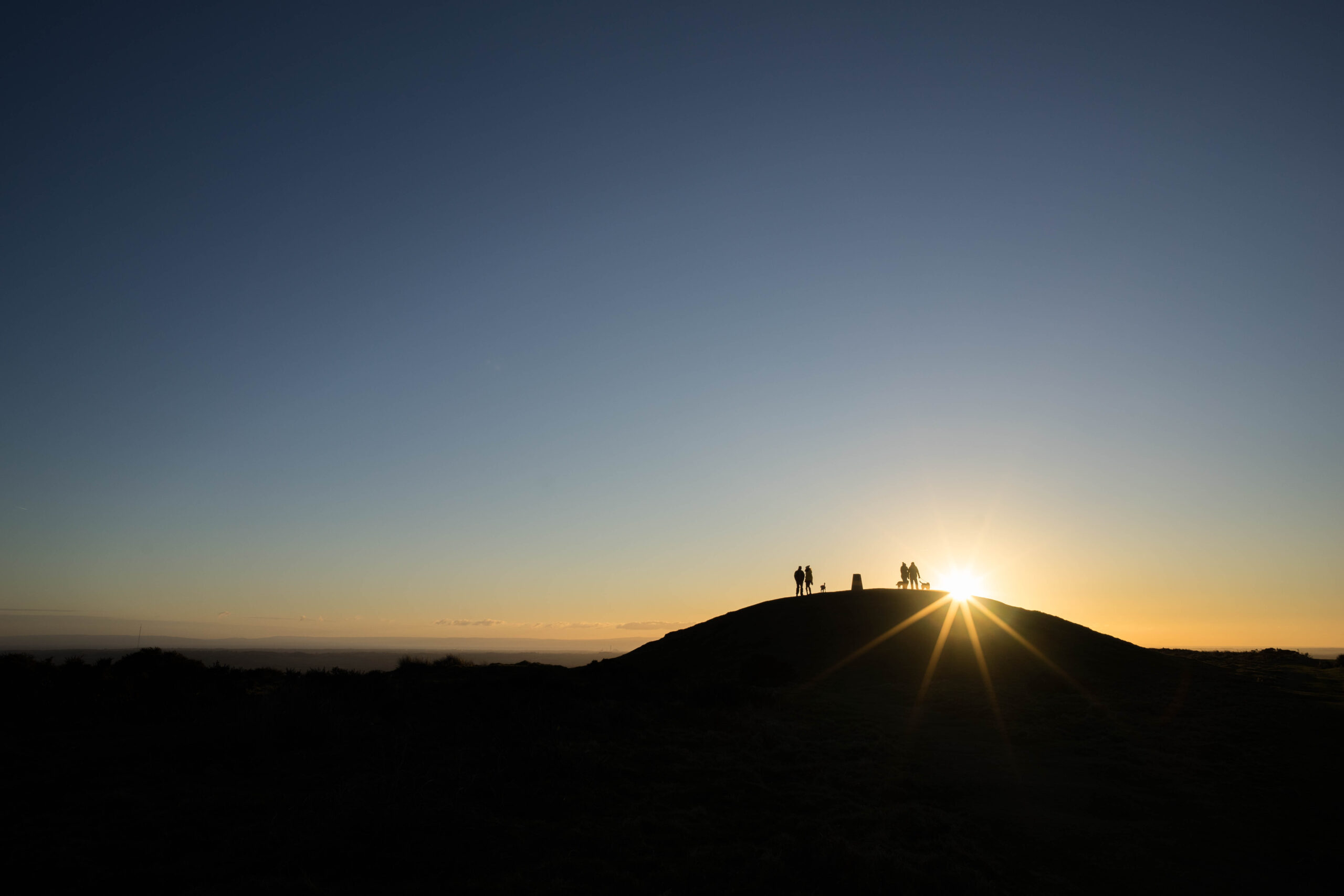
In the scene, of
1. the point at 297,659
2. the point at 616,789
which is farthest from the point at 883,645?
Answer: the point at 297,659

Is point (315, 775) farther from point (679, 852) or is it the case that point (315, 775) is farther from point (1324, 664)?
point (1324, 664)

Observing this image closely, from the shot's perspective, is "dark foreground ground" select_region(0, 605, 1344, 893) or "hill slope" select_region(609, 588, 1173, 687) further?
"hill slope" select_region(609, 588, 1173, 687)

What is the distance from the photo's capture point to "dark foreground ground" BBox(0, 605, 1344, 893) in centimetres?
1019

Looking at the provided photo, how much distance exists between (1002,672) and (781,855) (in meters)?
25.6

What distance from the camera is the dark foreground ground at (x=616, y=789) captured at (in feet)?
33.4

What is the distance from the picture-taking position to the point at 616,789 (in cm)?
1420

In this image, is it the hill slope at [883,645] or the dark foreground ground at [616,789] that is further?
the hill slope at [883,645]

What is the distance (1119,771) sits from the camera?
57.1ft

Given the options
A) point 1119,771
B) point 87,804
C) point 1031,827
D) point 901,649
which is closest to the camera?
point 87,804

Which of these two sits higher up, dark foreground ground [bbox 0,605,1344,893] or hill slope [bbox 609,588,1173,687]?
hill slope [bbox 609,588,1173,687]

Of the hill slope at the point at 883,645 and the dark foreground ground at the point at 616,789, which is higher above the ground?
the hill slope at the point at 883,645

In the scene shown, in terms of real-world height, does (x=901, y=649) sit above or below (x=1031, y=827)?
above

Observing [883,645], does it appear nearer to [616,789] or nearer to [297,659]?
[616,789]

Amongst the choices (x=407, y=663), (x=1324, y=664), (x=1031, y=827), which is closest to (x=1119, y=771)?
(x=1031, y=827)
